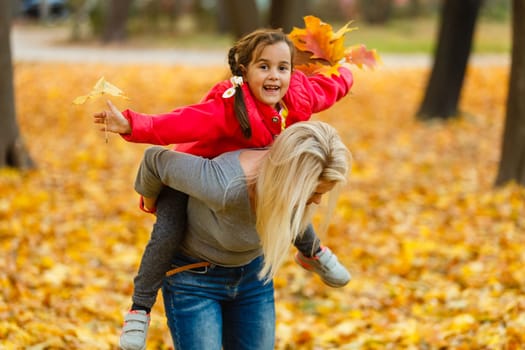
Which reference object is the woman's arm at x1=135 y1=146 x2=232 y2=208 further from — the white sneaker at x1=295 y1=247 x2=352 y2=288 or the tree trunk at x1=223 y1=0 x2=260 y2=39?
the tree trunk at x1=223 y1=0 x2=260 y2=39

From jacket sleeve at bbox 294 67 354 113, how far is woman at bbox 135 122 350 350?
12.5 inches

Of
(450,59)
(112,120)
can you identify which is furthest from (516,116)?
(112,120)

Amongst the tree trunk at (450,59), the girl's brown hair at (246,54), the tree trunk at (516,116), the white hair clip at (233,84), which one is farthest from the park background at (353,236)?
the white hair clip at (233,84)

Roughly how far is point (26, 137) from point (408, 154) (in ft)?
17.2

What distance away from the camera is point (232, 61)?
119 inches

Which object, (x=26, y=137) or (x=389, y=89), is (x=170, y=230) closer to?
(x=26, y=137)

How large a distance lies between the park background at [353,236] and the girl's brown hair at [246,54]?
1.31 meters

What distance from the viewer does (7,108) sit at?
8711 millimetres

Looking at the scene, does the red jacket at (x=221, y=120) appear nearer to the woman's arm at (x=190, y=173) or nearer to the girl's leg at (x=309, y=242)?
the woman's arm at (x=190, y=173)

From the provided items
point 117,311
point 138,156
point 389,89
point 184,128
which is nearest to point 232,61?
point 184,128

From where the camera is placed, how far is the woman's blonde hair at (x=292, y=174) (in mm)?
2736

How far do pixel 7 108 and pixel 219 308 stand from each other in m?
6.32

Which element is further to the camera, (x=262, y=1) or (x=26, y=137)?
(x=262, y=1)

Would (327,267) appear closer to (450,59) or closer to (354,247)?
(354,247)
